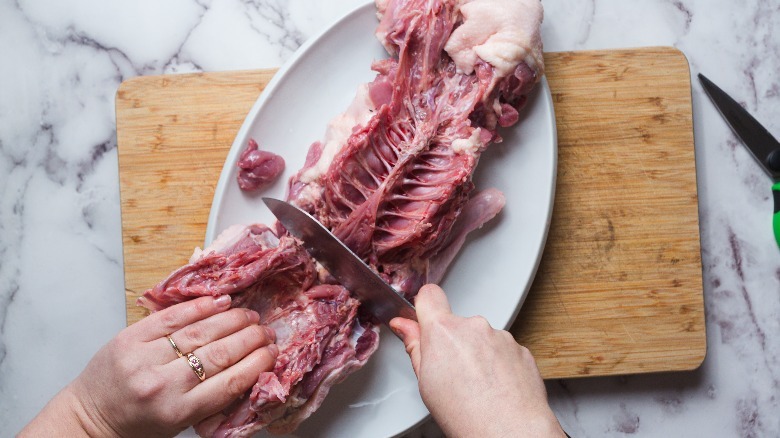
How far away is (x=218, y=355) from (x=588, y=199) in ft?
5.28

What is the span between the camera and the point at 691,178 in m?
3.03

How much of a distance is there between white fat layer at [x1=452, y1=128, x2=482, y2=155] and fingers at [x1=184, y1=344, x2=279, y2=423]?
973 mm

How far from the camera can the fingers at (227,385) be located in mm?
2357

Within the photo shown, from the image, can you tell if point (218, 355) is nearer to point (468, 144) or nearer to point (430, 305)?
point (430, 305)

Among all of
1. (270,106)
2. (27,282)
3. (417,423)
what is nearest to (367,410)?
(417,423)

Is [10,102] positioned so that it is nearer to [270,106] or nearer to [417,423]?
[270,106]

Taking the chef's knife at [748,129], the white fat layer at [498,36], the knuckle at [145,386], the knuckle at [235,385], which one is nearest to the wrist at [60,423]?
the knuckle at [145,386]

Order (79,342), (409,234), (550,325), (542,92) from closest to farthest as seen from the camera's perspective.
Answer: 1. (409,234)
2. (542,92)
3. (550,325)
4. (79,342)

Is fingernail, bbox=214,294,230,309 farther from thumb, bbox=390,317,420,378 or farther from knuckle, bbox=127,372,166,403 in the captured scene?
thumb, bbox=390,317,420,378

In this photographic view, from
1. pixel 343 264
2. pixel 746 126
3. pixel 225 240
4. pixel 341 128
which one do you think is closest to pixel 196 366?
pixel 225 240

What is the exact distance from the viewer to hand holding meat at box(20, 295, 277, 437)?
2.35m

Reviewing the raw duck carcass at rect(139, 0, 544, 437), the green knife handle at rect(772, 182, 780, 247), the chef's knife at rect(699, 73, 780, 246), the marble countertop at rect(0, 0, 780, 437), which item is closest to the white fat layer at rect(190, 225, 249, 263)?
the raw duck carcass at rect(139, 0, 544, 437)

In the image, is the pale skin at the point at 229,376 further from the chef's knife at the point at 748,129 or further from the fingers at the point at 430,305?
the chef's knife at the point at 748,129

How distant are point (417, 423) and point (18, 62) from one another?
2.34 meters
